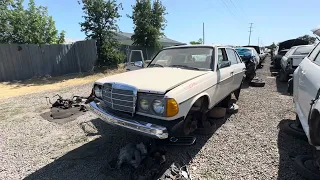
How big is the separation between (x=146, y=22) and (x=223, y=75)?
1682 centimetres

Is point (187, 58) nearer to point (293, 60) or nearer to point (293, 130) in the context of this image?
point (293, 130)

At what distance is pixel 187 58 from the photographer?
412 cm

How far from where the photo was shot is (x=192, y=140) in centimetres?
330

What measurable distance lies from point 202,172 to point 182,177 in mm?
468

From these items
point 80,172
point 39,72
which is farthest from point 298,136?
point 39,72

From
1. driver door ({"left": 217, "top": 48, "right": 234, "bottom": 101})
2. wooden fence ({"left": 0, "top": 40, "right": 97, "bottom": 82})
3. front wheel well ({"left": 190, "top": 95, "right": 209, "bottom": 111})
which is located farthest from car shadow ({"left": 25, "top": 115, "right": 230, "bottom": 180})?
wooden fence ({"left": 0, "top": 40, "right": 97, "bottom": 82})

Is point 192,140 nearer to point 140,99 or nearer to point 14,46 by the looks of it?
point 140,99

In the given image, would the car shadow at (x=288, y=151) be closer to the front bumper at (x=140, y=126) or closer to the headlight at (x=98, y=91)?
the front bumper at (x=140, y=126)

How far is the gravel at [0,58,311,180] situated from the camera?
2881 millimetres

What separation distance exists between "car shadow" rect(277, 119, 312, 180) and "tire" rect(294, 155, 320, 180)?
0.32 feet

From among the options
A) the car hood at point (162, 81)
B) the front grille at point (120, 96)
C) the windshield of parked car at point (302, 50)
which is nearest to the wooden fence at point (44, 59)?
the car hood at point (162, 81)

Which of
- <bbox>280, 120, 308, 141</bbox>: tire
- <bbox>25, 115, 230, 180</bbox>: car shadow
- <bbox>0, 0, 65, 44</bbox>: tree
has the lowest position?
<bbox>25, 115, 230, 180</bbox>: car shadow

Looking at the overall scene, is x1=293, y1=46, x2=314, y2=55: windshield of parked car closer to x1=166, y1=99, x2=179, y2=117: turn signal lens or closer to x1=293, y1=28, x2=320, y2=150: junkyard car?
x1=293, y1=28, x2=320, y2=150: junkyard car

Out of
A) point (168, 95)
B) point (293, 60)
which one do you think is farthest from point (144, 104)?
point (293, 60)
